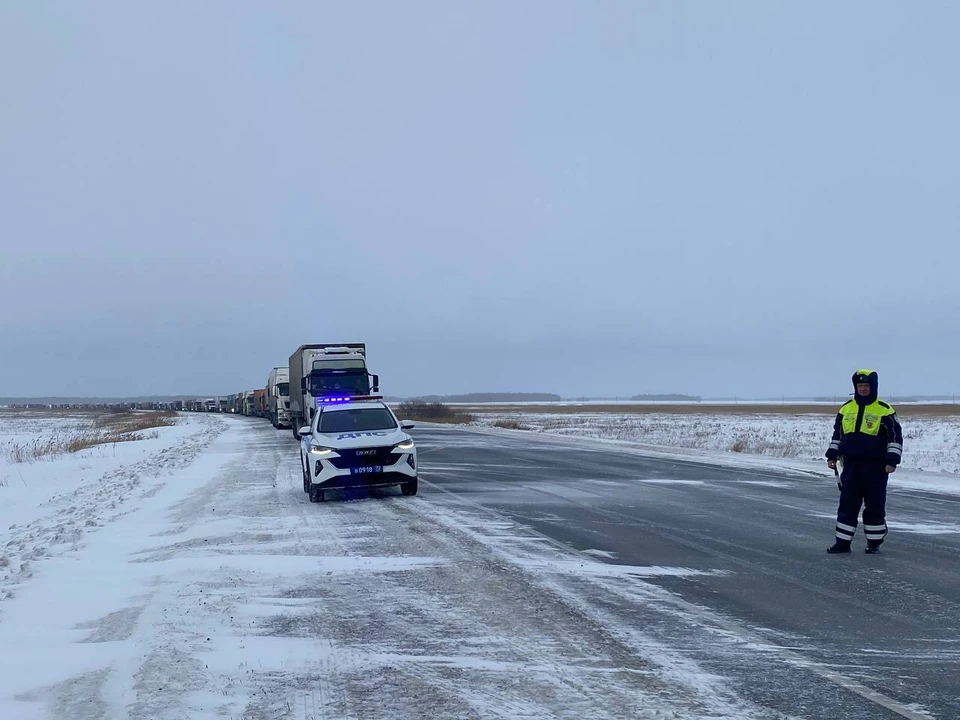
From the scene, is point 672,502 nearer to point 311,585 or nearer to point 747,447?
point 311,585

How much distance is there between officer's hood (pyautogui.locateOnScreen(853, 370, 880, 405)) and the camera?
937 centimetres

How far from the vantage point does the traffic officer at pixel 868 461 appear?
9219 mm

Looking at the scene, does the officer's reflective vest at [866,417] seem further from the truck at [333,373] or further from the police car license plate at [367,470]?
the truck at [333,373]

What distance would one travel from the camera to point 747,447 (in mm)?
30422

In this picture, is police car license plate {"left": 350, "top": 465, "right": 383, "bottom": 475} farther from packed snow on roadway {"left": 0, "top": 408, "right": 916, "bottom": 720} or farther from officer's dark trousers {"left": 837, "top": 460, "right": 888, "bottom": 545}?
officer's dark trousers {"left": 837, "top": 460, "right": 888, "bottom": 545}

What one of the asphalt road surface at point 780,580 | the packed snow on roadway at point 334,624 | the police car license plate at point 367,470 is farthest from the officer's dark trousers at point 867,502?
the police car license plate at point 367,470

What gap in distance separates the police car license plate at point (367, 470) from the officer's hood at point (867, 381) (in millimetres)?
7939

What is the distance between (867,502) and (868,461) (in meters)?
0.44

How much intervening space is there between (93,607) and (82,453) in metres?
22.7

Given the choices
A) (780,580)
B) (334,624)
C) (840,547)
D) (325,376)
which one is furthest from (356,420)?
(325,376)

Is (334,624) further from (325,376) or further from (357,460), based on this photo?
(325,376)

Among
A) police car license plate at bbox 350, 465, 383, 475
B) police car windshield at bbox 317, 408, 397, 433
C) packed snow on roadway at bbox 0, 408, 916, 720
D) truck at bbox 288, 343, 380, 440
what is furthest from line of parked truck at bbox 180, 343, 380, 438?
packed snow on roadway at bbox 0, 408, 916, 720

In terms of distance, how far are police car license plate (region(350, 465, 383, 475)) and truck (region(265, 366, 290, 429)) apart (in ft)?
98.0

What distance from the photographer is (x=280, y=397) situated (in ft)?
152
